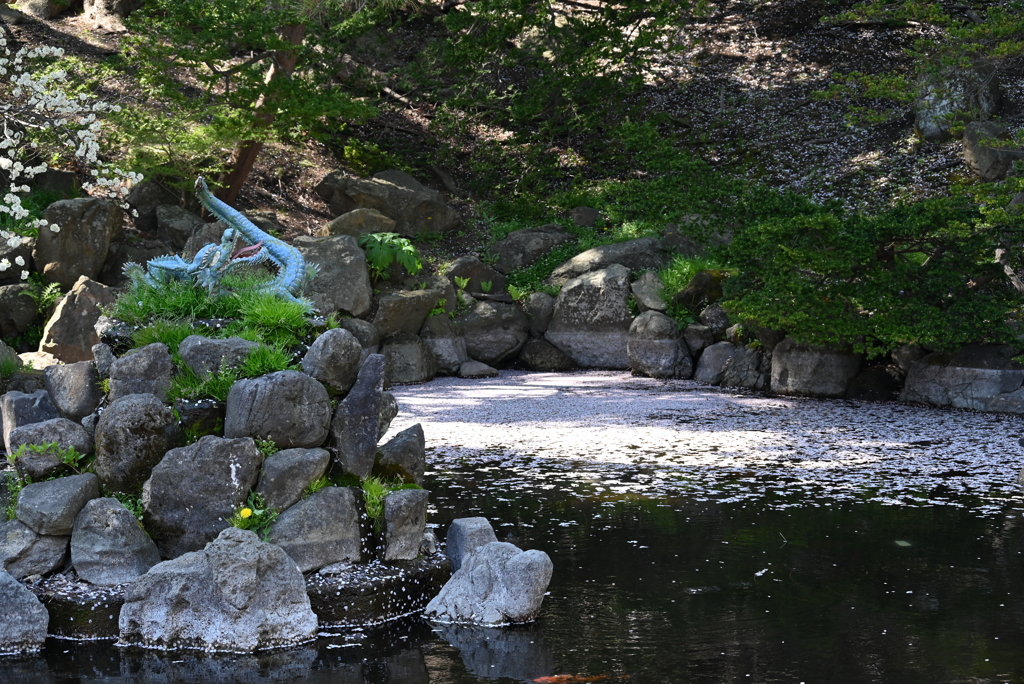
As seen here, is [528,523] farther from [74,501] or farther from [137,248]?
[137,248]

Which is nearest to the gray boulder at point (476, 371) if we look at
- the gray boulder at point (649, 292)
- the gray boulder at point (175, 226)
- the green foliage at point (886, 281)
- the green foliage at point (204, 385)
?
the gray boulder at point (649, 292)

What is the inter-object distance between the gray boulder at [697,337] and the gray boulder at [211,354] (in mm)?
9921

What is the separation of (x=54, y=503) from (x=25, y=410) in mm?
1256

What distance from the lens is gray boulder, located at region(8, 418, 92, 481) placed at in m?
5.88

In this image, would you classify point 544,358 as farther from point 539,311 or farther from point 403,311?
point 403,311

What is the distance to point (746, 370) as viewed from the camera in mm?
13961

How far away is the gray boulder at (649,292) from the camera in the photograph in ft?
50.9

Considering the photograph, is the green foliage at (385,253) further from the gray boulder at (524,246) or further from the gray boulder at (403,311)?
the gray boulder at (524,246)

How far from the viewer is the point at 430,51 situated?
66.3 ft

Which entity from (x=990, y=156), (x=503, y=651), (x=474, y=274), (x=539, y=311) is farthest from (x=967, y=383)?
(x=503, y=651)

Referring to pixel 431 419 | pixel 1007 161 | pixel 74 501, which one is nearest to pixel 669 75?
pixel 1007 161

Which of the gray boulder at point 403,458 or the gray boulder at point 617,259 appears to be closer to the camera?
the gray boulder at point 403,458

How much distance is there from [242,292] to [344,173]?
13221mm

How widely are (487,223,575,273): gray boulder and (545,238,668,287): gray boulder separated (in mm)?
1072
